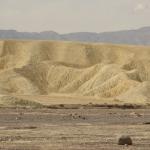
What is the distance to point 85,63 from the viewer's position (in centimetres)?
16675

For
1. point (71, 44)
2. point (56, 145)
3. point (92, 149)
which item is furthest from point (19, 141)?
point (71, 44)

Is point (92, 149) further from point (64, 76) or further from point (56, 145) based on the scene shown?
point (64, 76)

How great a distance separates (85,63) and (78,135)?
13216 cm

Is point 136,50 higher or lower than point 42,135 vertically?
higher

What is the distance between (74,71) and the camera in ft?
454

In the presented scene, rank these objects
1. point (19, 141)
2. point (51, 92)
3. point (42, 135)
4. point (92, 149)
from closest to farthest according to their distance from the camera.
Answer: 1. point (92, 149)
2. point (19, 141)
3. point (42, 135)
4. point (51, 92)

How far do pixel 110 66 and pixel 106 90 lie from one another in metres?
16.4

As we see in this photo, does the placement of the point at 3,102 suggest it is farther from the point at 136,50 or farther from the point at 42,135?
the point at 136,50

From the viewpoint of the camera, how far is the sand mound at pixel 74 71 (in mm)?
119750

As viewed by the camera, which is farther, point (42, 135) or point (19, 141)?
point (42, 135)

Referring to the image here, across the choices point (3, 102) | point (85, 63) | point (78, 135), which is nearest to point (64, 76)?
point (85, 63)

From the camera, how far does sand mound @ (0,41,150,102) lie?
120 metres

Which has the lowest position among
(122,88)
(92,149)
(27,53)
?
(92,149)

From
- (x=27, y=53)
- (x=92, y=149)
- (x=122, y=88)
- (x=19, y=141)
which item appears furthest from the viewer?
(x=27, y=53)
